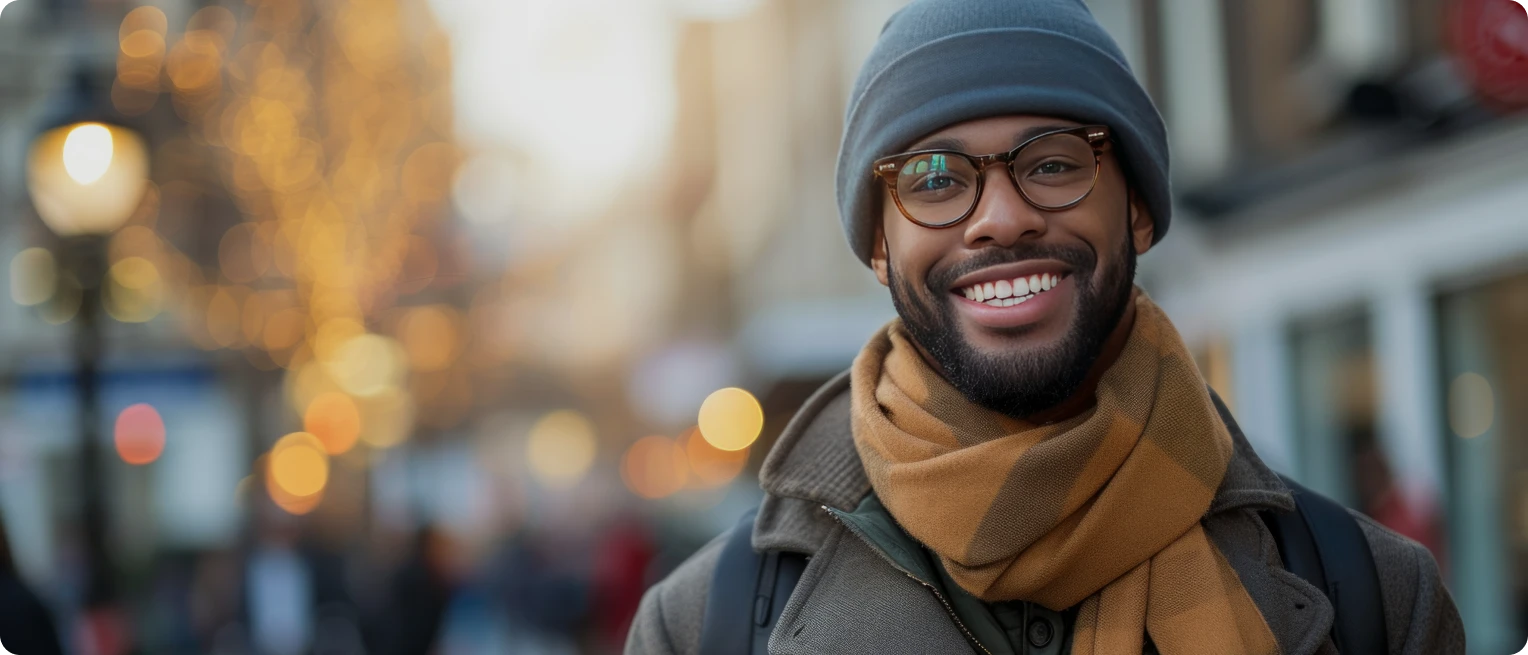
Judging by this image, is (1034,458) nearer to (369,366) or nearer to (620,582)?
(620,582)

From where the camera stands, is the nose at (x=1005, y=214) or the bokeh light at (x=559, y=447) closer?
the nose at (x=1005, y=214)

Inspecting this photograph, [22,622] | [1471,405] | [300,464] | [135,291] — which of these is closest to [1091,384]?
[22,622]

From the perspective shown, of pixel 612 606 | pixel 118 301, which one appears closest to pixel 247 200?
pixel 612 606

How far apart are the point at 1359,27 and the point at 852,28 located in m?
13.0

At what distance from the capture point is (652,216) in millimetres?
62406

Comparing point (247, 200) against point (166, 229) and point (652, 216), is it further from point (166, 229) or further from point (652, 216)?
point (652, 216)

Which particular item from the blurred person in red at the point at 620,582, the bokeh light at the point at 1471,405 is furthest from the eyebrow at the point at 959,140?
the blurred person in red at the point at 620,582

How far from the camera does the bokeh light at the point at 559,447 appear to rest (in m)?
60.7

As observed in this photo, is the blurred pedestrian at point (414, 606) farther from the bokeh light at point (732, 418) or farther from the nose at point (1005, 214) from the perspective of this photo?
the bokeh light at point (732, 418)

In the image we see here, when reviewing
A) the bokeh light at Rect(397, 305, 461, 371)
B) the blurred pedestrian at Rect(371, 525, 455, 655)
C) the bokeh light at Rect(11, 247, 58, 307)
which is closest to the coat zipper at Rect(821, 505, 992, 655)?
the blurred pedestrian at Rect(371, 525, 455, 655)

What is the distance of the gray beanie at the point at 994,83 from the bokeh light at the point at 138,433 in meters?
21.8

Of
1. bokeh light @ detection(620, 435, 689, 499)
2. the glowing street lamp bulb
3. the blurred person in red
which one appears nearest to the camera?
the glowing street lamp bulb

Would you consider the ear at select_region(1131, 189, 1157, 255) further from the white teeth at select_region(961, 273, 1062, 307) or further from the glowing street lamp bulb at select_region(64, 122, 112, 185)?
the glowing street lamp bulb at select_region(64, 122, 112, 185)

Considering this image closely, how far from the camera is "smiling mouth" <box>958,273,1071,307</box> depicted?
2.21 metres
